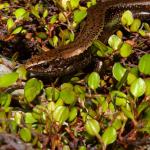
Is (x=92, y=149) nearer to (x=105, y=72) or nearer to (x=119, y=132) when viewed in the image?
(x=119, y=132)

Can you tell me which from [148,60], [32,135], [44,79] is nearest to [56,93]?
[32,135]

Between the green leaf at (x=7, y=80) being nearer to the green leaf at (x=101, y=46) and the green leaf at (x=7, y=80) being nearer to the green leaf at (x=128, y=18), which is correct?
the green leaf at (x=101, y=46)

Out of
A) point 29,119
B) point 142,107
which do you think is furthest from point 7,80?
point 142,107

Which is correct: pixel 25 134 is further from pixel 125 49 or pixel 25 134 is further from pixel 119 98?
pixel 125 49

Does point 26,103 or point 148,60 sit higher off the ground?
point 148,60

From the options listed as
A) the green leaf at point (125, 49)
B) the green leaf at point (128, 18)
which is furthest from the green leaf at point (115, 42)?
the green leaf at point (128, 18)
